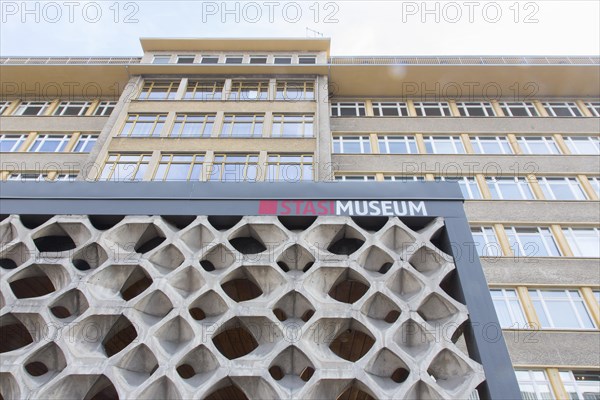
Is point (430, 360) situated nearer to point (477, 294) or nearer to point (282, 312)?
point (477, 294)

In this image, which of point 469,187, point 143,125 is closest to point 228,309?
point 143,125

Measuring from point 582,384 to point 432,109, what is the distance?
16047 mm

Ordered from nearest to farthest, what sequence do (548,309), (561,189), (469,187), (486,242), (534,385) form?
(534,385) < (548,309) < (486,242) < (469,187) < (561,189)

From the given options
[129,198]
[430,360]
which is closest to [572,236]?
[430,360]

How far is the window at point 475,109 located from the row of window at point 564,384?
14824 mm

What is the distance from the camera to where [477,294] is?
9984mm

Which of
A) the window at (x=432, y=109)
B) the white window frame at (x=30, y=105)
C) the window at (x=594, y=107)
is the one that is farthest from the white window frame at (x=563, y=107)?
the white window frame at (x=30, y=105)

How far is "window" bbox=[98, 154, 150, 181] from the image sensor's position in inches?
781

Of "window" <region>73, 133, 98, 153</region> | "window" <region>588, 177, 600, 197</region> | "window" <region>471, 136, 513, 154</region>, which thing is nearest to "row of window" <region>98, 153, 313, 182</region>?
"window" <region>73, 133, 98, 153</region>

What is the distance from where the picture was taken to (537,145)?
24.9m

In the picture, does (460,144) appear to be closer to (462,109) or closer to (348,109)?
(462,109)

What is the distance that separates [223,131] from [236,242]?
37.8 ft

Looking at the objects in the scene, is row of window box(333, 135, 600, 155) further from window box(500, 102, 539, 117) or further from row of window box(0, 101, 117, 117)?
row of window box(0, 101, 117, 117)

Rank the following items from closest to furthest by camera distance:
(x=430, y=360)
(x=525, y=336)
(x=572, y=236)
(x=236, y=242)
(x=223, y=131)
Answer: (x=430, y=360), (x=236, y=242), (x=525, y=336), (x=572, y=236), (x=223, y=131)
